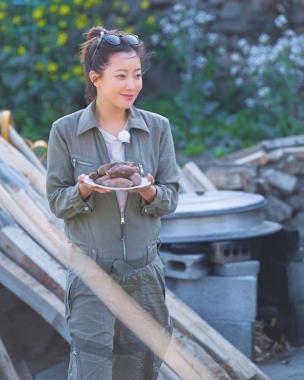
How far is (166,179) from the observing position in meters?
3.35

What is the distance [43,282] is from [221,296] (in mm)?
1172

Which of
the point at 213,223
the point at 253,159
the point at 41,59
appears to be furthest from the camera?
the point at 41,59

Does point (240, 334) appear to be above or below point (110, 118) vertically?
below

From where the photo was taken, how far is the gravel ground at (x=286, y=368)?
476 cm

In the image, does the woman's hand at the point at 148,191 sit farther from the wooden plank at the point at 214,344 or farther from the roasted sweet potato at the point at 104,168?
the wooden plank at the point at 214,344

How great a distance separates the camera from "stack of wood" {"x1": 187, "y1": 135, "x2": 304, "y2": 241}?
21.8 feet

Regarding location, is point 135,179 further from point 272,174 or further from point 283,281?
point 272,174

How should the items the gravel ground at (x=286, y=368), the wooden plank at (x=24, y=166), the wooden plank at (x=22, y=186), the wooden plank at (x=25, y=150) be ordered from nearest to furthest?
1. the wooden plank at (x=22, y=186)
2. the gravel ground at (x=286, y=368)
3. the wooden plank at (x=24, y=166)
4. the wooden plank at (x=25, y=150)

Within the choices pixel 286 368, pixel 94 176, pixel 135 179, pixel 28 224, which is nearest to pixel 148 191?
pixel 135 179

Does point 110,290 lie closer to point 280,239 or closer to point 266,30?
point 280,239

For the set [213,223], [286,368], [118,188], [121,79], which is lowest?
[286,368]

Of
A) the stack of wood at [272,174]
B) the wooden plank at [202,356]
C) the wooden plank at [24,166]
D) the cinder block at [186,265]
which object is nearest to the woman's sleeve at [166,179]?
the wooden plank at [202,356]

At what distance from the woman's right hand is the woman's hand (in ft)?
0.38

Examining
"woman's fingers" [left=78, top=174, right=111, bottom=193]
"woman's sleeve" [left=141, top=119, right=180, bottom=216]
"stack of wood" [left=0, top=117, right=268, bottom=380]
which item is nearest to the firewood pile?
"stack of wood" [left=0, top=117, right=268, bottom=380]
